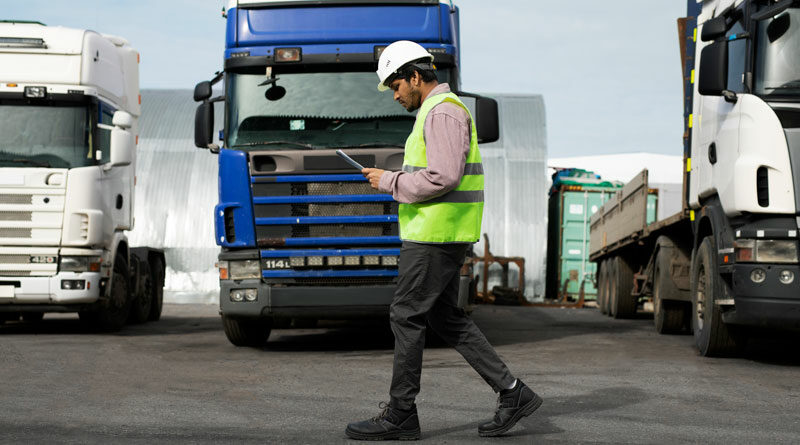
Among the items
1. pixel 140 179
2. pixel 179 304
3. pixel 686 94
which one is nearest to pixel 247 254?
pixel 686 94

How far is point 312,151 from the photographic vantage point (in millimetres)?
10281

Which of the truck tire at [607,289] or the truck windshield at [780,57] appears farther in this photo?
the truck tire at [607,289]

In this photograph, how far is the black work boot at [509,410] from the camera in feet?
18.1

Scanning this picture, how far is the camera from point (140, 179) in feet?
84.1

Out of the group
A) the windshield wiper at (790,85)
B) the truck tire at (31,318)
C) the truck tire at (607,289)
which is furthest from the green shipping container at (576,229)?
the windshield wiper at (790,85)

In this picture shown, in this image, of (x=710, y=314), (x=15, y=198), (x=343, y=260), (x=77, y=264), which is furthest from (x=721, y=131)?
(x=15, y=198)

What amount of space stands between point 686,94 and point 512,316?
8.34 m

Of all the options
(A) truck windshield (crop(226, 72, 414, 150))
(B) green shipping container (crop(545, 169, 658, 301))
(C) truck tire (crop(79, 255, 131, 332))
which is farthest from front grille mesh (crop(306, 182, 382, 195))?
(B) green shipping container (crop(545, 169, 658, 301))

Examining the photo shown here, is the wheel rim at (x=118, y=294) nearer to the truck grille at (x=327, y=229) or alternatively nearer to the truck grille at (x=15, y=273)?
the truck grille at (x=15, y=273)

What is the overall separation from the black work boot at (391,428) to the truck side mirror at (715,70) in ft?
15.4

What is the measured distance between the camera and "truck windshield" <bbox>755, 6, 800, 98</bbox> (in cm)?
873

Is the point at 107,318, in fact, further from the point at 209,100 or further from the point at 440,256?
the point at 440,256

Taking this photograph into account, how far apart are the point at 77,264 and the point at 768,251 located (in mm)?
7803

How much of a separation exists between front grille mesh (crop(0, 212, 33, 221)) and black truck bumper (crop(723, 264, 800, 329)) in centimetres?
792
